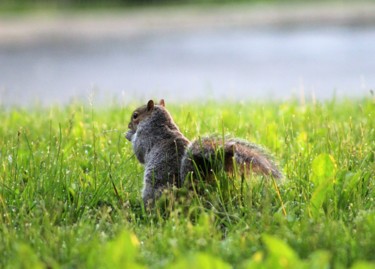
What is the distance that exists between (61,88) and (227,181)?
851 cm

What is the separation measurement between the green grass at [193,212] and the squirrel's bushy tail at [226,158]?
8 centimetres

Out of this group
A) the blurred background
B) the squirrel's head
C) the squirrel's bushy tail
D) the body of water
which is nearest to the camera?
the squirrel's bushy tail

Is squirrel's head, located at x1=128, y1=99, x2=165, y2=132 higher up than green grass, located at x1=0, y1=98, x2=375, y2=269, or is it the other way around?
squirrel's head, located at x1=128, y1=99, x2=165, y2=132

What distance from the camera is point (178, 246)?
12.3ft

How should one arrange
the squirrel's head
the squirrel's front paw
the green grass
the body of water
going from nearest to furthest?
the green grass, the squirrel's head, the squirrel's front paw, the body of water

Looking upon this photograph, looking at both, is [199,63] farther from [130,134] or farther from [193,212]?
[193,212]

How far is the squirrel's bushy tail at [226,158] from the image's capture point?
14.8ft

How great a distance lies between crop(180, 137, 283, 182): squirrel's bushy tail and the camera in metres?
4.50

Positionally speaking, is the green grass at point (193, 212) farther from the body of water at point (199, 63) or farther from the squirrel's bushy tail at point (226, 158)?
the body of water at point (199, 63)

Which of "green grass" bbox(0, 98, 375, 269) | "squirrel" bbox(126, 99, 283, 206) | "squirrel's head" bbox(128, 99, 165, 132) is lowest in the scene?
"green grass" bbox(0, 98, 375, 269)

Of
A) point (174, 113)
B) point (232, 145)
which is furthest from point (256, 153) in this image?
point (174, 113)

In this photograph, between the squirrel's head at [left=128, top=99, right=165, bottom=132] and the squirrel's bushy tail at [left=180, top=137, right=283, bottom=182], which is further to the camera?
the squirrel's head at [left=128, top=99, right=165, bottom=132]

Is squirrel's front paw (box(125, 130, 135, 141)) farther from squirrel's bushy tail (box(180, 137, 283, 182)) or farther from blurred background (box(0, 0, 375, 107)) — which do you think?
blurred background (box(0, 0, 375, 107))

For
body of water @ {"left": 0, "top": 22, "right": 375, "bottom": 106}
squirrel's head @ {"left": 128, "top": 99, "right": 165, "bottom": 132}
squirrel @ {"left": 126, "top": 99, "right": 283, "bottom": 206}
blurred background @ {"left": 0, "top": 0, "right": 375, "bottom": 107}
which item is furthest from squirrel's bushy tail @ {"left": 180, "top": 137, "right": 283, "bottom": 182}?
body of water @ {"left": 0, "top": 22, "right": 375, "bottom": 106}
